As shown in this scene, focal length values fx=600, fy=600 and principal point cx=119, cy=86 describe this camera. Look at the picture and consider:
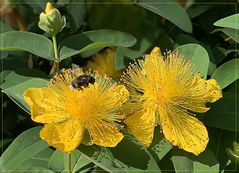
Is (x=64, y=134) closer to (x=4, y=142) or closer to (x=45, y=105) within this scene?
(x=45, y=105)

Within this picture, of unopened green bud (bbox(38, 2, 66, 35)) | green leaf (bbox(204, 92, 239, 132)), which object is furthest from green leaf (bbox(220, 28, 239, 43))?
unopened green bud (bbox(38, 2, 66, 35))

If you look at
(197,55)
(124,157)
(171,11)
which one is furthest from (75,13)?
(124,157)

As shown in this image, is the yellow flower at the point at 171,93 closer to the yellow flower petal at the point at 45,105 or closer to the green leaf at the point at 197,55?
the green leaf at the point at 197,55

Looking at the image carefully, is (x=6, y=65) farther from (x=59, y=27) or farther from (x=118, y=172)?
(x=118, y=172)

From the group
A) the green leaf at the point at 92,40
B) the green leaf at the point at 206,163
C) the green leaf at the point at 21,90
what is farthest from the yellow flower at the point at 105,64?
the green leaf at the point at 206,163

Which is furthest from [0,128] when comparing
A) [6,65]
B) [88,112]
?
[88,112]

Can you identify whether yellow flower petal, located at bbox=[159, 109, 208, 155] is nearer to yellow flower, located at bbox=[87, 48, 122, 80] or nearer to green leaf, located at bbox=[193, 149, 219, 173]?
green leaf, located at bbox=[193, 149, 219, 173]
